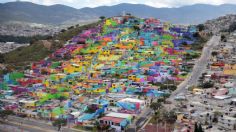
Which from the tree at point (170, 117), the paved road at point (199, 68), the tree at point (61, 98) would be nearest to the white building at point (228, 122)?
the tree at point (170, 117)

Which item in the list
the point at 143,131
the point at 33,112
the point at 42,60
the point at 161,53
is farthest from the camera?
the point at 42,60

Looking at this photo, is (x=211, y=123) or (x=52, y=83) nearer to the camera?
(x=211, y=123)

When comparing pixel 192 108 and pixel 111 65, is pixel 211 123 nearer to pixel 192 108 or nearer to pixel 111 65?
pixel 192 108

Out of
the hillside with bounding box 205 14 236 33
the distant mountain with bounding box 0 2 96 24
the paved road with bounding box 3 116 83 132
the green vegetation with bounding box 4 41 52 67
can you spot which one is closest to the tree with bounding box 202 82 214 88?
the paved road with bounding box 3 116 83 132

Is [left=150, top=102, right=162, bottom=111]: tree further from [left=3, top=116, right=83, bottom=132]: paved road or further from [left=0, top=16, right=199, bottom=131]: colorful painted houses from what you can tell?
[left=3, top=116, right=83, bottom=132]: paved road

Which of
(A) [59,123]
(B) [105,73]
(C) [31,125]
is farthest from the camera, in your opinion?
(B) [105,73]

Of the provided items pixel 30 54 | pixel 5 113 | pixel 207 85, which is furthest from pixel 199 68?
pixel 30 54

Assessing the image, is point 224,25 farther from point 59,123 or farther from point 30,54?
point 59,123

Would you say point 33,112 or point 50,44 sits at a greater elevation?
point 50,44

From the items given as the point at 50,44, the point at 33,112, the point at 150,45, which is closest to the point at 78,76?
the point at 33,112
